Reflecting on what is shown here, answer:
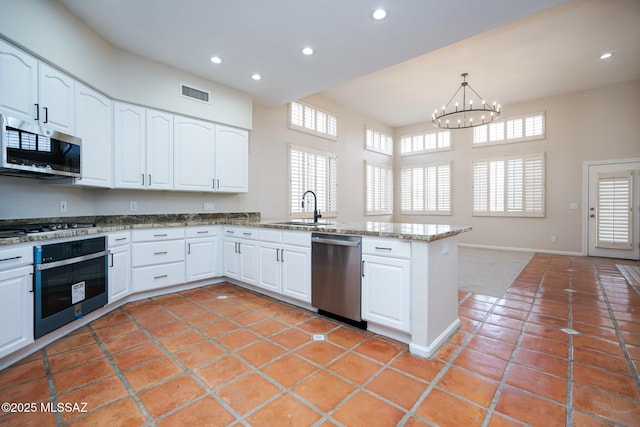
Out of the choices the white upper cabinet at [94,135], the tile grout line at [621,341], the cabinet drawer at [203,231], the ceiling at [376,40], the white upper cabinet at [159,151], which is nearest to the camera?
the tile grout line at [621,341]

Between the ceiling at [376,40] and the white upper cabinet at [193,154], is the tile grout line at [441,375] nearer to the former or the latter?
the ceiling at [376,40]

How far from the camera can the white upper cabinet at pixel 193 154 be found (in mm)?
3822

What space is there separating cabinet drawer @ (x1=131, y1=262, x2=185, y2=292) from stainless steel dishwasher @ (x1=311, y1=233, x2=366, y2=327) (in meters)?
1.84

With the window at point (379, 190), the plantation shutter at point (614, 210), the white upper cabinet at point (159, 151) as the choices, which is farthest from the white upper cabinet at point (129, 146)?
the plantation shutter at point (614, 210)

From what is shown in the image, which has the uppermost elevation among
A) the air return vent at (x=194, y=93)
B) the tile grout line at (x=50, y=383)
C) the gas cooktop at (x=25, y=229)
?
the air return vent at (x=194, y=93)

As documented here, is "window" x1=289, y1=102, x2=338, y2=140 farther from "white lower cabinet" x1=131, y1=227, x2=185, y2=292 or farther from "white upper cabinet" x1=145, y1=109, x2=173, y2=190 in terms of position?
"white lower cabinet" x1=131, y1=227, x2=185, y2=292

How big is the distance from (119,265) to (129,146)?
141 cm

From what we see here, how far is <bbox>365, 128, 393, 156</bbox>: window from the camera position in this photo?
7551mm

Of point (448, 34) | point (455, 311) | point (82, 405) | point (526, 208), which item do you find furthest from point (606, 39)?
point (82, 405)

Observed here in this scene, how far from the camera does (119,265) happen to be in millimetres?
3061

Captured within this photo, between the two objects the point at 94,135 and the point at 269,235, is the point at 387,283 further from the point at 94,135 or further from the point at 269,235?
the point at 94,135

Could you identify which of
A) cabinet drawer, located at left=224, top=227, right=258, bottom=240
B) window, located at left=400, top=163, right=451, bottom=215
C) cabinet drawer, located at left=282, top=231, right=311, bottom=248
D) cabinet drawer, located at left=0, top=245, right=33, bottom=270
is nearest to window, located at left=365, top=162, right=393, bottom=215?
window, located at left=400, top=163, right=451, bottom=215

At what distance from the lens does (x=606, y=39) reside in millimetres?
4051

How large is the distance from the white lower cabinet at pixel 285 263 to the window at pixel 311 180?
2.17 metres
